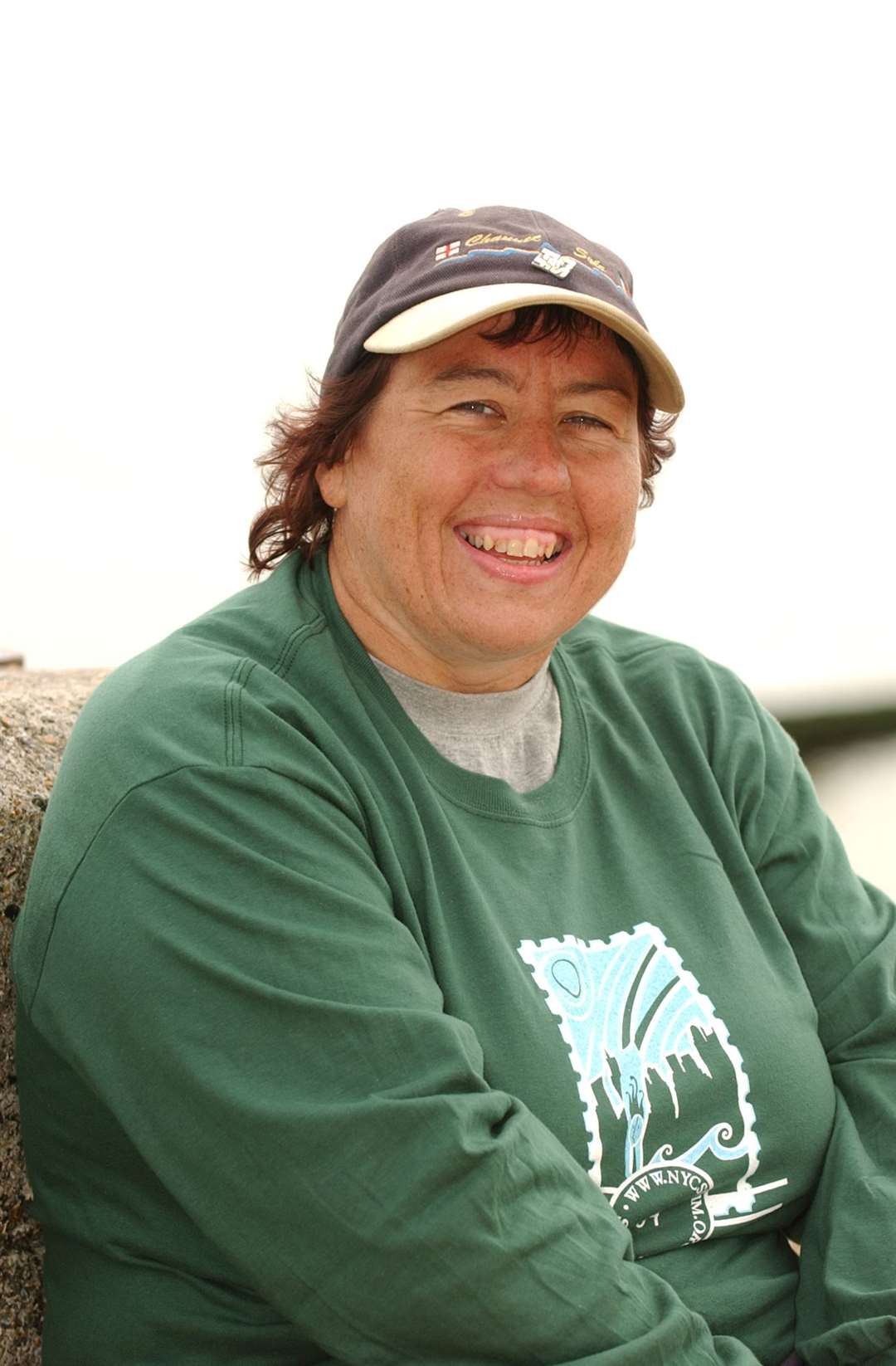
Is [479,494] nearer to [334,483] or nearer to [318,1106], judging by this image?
[334,483]

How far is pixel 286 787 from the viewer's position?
64.8 inches

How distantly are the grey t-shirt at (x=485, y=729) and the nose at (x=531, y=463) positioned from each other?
260 mm

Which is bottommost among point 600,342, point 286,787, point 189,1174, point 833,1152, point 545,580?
point 833,1152

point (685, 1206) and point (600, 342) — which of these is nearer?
point (685, 1206)

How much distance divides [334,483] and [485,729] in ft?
1.28

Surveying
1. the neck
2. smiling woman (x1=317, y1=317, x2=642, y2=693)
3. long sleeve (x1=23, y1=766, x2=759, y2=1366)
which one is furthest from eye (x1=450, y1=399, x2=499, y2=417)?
long sleeve (x1=23, y1=766, x2=759, y2=1366)

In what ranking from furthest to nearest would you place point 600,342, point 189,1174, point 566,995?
1. point 600,342
2. point 566,995
3. point 189,1174

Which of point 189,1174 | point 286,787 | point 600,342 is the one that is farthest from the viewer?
point 600,342

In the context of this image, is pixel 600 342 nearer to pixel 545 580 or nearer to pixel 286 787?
pixel 545 580

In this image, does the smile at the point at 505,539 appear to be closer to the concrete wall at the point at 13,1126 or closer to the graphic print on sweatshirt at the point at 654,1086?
the graphic print on sweatshirt at the point at 654,1086

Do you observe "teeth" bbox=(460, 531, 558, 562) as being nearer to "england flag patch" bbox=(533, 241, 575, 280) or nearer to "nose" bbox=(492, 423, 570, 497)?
"nose" bbox=(492, 423, 570, 497)

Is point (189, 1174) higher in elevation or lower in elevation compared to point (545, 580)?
lower

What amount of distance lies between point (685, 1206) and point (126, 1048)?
72 centimetres

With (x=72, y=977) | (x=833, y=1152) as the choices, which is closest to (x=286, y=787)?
(x=72, y=977)
